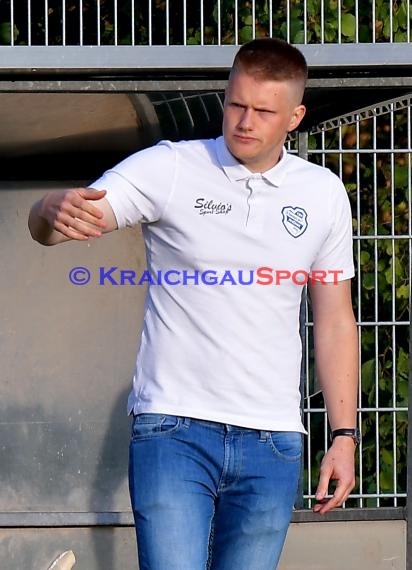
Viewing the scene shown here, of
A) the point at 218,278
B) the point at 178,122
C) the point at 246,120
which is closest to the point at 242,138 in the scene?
the point at 246,120

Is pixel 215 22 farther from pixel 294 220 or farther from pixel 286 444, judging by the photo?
pixel 286 444

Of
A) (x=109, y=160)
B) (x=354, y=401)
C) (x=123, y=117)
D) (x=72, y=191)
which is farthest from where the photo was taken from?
(x=109, y=160)

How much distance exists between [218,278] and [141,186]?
293 millimetres

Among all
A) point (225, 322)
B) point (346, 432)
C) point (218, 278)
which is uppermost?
point (218, 278)

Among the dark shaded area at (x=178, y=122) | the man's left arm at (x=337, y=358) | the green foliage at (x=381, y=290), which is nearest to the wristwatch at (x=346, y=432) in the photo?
the man's left arm at (x=337, y=358)

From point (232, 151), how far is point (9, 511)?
9.18ft

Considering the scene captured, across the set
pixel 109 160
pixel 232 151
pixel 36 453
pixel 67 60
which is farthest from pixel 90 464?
pixel 232 151

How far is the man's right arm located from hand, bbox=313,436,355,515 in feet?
2.85

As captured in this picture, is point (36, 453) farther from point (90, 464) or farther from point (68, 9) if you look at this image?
point (68, 9)

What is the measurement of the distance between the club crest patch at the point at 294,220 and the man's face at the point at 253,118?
13 cm

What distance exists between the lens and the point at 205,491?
3260 mm

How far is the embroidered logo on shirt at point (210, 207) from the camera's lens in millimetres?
3301

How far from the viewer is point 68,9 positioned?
5.50 metres

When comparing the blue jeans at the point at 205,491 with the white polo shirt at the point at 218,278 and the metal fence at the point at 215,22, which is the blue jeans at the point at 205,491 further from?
the metal fence at the point at 215,22
